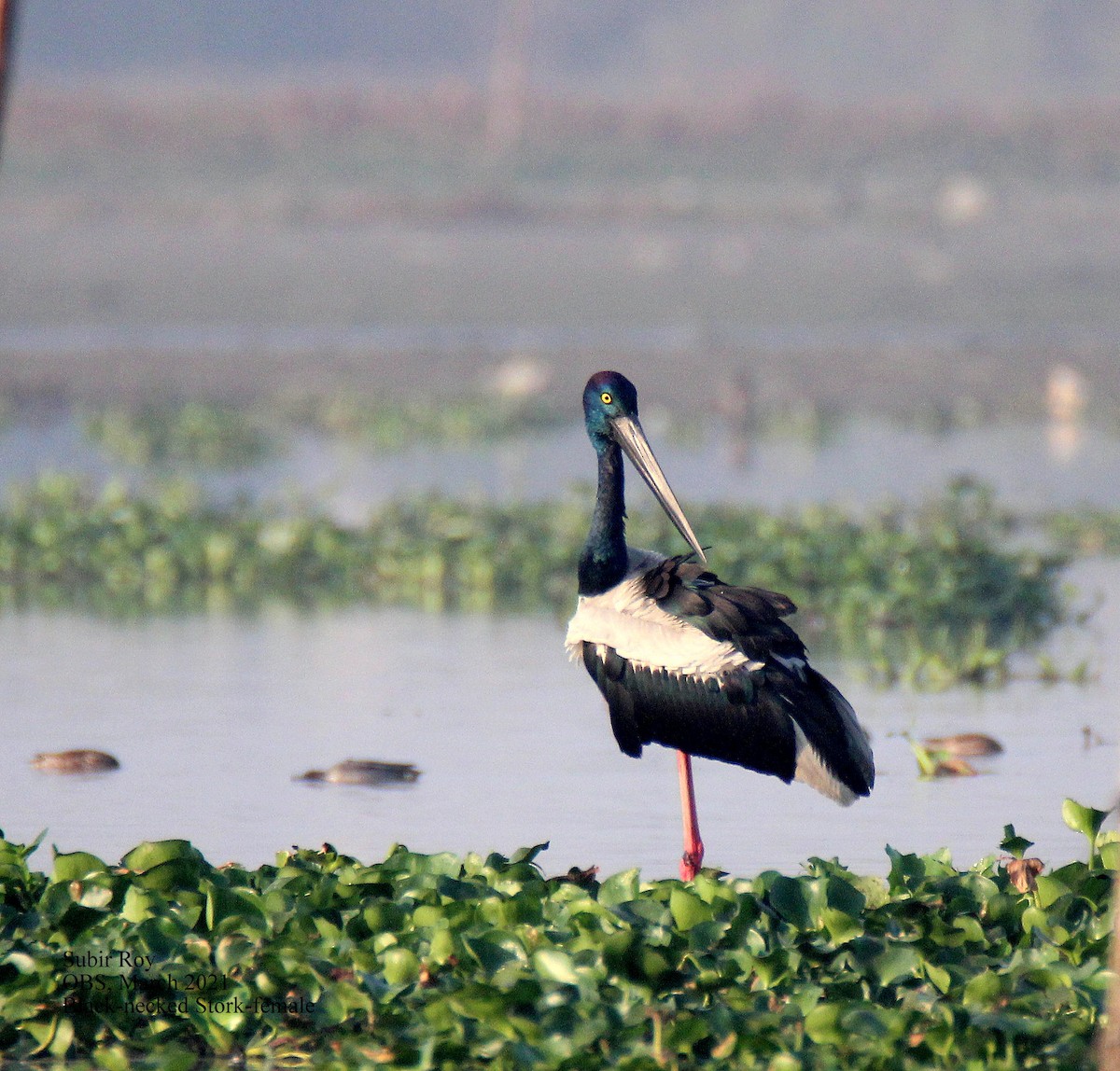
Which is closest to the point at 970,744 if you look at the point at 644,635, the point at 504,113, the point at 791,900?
the point at 644,635

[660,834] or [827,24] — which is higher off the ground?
[827,24]

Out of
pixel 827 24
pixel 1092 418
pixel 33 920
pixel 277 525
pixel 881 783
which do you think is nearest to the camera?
pixel 33 920

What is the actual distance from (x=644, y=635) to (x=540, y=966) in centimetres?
156

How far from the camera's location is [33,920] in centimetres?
538

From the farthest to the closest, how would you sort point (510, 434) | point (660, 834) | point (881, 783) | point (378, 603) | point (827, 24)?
1. point (827, 24)
2. point (510, 434)
3. point (378, 603)
4. point (881, 783)
5. point (660, 834)

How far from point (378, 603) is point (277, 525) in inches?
39.3

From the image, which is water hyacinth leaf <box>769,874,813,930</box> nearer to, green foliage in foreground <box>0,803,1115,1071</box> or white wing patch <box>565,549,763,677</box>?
green foliage in foreground <box>0,803,1115,1071</box>

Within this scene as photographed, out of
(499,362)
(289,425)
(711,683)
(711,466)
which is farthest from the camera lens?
(499,362)

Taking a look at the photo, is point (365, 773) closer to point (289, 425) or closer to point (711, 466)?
point (711, 466)

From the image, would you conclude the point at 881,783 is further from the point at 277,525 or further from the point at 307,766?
the point at 277,525

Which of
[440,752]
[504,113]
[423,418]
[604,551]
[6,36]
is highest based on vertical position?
[504,113]

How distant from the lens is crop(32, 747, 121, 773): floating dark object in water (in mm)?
7785

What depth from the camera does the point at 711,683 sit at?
249 inches

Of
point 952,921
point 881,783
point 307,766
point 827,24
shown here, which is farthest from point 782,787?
point 827,24
